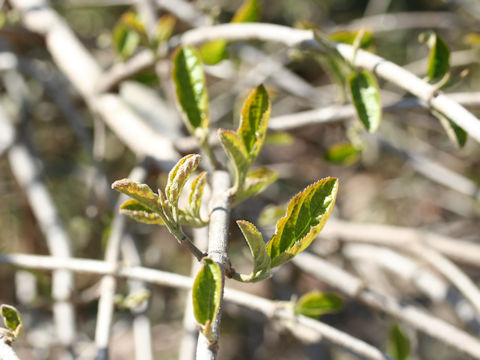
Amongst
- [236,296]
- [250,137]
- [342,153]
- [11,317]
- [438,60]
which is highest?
[438,60]

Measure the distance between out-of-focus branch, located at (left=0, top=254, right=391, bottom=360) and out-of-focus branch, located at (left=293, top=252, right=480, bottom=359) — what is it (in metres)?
0.15

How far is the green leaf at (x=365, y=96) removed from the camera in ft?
2.30

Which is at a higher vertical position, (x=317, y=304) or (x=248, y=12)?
(x=248, y=12)

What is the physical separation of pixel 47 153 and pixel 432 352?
1878 mm

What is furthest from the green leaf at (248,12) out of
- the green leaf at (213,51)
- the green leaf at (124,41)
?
the green leaf at (124,41)

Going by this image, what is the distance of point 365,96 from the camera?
2.35 ft

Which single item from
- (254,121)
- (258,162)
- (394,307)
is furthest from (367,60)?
(258,162)

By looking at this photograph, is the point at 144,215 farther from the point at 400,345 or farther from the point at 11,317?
the point at 400,345

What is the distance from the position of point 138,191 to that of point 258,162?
1.48m

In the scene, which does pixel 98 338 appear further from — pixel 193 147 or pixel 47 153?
pixel 47 153

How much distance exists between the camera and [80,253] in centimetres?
188

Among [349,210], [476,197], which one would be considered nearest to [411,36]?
[349,210]

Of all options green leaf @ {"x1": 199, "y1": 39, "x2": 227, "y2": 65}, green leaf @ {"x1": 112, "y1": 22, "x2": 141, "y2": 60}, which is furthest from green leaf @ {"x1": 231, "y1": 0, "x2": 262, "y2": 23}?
green leaf @ {"x1": 112, "y1": 22, "x2": 141, "y2": 60}

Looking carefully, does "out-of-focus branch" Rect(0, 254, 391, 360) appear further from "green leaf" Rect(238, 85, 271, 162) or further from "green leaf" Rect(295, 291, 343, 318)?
"green leaf" Rect(238, 85, 271, 162)
